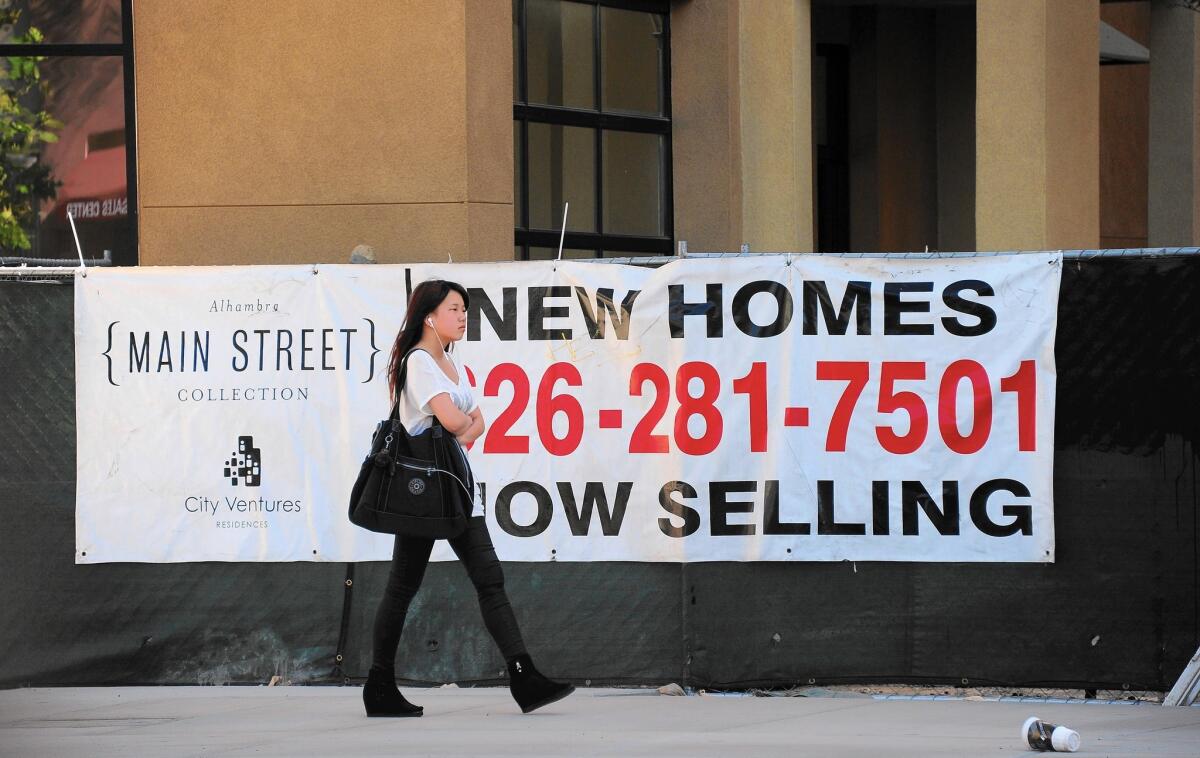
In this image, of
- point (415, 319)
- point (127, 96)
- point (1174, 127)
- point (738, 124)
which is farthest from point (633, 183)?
point (1174, 127)

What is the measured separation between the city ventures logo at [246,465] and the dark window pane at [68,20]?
456 centimetres

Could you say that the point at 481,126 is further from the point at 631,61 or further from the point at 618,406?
the point at 618,406

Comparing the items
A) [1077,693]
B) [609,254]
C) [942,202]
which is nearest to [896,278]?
[1077,693]

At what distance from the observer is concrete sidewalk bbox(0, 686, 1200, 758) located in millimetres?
6234

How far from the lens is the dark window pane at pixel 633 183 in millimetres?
12523

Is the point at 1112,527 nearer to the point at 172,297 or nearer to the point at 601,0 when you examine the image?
the point at 172,297

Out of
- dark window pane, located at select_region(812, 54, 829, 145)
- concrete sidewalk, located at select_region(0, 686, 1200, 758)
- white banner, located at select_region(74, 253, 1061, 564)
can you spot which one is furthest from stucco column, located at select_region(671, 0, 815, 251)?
concrete sidewalk, located at select_region(0, 686, 1200, 758)

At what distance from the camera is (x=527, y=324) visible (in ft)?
Result: 25.9

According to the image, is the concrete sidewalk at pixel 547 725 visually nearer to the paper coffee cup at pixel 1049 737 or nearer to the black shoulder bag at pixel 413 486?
the paper coffee cup at pixel 1049 737

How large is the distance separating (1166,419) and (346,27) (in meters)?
6.21

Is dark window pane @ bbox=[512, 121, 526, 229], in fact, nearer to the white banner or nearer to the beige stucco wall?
the beige stucco wall

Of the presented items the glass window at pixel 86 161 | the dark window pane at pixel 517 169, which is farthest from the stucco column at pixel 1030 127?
the glass window at pixel 86 161

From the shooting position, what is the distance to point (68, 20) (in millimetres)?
11484

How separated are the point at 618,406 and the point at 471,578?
1317mm
